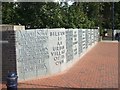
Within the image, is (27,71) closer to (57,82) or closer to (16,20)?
(57,82)

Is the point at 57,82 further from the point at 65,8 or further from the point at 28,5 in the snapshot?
the point at 65,8

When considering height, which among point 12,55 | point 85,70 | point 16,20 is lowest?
point 85,70

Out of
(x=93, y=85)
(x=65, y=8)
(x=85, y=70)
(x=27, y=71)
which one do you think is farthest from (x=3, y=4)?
(x=93, y=85)

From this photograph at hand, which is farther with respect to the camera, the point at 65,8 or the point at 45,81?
the point at 65,8

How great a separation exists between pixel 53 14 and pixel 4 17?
116 inches

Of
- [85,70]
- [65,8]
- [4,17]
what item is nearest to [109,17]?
[65,8]

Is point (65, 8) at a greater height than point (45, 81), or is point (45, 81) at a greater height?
point (65, 8)

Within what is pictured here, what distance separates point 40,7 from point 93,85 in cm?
1008

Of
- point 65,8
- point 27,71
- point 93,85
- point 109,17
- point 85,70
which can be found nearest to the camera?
point 93,85

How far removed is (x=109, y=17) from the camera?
69.9 meters

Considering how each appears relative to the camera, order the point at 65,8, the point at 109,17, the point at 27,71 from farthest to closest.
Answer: the point at 109,17 < the point at 65,8 < the point at 27,71

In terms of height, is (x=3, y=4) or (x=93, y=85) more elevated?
(x=3, y=4)

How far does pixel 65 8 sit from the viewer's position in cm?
2306

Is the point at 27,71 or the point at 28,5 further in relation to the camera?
the point at 28,5
